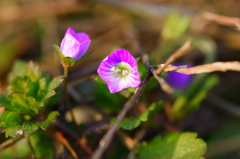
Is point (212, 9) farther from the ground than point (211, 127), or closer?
farther from the ground

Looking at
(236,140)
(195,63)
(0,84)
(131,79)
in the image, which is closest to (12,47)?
(0,84)

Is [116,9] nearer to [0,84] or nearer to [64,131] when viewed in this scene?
[0,84]

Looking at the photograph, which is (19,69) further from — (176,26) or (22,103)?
(176,26)

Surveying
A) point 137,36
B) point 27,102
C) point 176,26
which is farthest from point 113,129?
point 137,36

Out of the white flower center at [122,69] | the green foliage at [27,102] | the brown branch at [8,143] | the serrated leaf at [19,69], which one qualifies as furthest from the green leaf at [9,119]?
the white flower center at [122,69]

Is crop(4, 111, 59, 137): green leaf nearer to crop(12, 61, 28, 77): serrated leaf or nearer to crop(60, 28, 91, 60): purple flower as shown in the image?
crop(60, 28, 91, 60): purple flower
